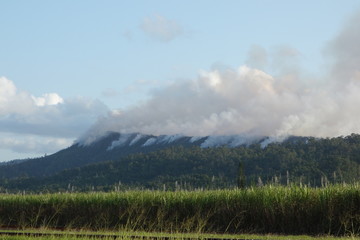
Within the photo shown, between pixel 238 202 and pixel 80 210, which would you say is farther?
pixel 80 210

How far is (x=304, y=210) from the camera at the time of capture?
1257 inches

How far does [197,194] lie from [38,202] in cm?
1409

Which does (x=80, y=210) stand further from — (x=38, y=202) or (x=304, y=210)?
(x=304, y=210)

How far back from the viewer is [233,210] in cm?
3444

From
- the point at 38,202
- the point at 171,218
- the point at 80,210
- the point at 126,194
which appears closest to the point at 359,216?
the point at 171,218

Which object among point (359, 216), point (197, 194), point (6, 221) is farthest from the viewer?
point (6, 221)

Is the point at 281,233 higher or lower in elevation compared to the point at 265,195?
lower

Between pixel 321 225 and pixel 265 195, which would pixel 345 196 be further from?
pixel 265 195

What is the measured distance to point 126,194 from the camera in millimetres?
41594

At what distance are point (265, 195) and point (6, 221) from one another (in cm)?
2128

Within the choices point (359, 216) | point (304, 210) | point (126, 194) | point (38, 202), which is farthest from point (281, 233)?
point (38, 202)

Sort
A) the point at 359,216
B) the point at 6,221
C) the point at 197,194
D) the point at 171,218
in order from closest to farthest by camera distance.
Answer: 1. the point at 359,216
2. the point at 171,218
3. the point at 197,194
4. the point at 6,221

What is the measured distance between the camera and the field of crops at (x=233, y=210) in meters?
31.4

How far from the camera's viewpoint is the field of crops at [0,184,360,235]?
31.4 meters
